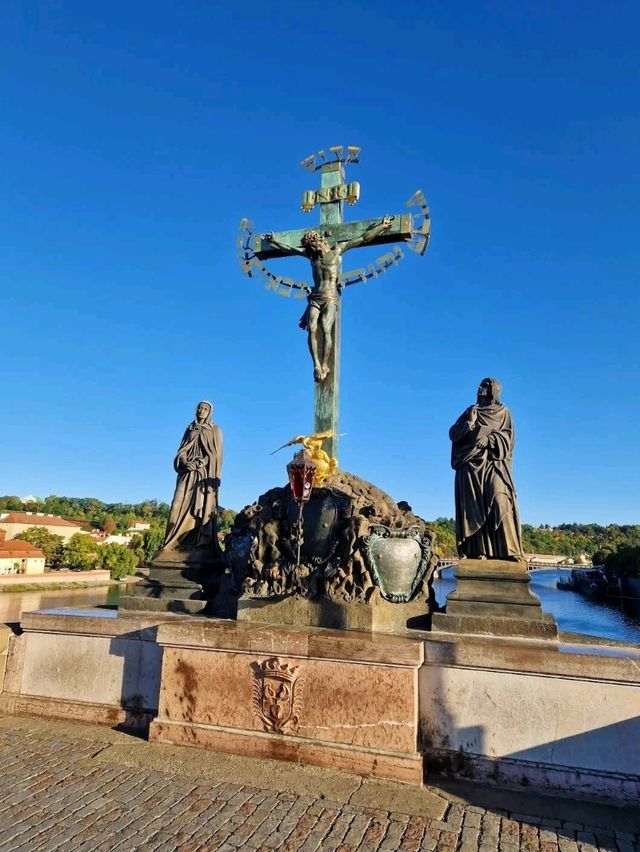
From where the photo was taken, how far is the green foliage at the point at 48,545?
72.9 metres

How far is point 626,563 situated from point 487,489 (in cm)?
5616

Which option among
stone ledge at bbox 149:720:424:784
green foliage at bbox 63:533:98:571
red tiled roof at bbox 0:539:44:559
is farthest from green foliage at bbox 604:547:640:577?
red tiled roof at bbox 0:539:44:559

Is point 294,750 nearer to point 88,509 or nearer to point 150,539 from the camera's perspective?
point 150,539

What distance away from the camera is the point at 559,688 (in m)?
→ 5.18

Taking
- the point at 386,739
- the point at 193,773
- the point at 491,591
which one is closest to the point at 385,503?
the point at 491,591

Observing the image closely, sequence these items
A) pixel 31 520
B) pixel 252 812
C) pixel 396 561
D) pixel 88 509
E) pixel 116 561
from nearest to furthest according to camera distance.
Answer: pixel 252 812, pixel 396 561, pixel 116 561, pixel 31 520, pixel 88 509

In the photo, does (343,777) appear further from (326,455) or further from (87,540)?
(87,540)

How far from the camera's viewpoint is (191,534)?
845cm

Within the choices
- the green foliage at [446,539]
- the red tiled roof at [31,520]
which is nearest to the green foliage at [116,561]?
the red tiled roof at [31,520]

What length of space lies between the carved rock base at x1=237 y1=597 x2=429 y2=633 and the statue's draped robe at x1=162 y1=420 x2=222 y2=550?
Answer: 1816mm

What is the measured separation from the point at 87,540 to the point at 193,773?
75.1 m

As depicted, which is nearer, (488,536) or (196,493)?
(488,536)

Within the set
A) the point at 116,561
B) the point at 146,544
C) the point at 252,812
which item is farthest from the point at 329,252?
the point at 146,544

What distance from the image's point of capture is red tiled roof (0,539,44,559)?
63.0 m
